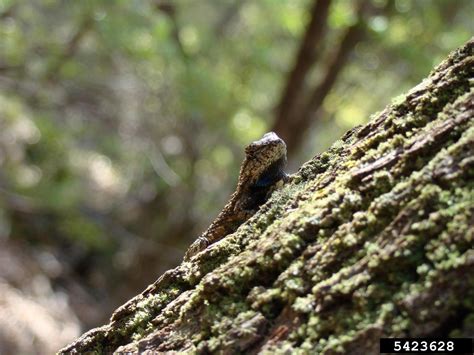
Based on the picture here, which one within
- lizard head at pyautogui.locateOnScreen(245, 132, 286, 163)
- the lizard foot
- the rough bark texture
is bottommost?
the rough bark texture

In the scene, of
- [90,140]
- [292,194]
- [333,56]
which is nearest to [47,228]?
[90,140]

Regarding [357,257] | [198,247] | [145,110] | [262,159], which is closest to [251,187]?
[262,159]

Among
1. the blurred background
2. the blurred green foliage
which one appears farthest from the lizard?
the blurred green foliage

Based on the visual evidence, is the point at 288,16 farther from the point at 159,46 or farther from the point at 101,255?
the point at 101,255

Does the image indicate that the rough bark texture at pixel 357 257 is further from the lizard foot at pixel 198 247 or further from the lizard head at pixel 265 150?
the lizard head at pixel 265 150

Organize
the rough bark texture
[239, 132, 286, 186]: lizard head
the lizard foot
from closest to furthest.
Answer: the rough bark texture, the lizard foot, [239, 132, 286, 186]: lizard head

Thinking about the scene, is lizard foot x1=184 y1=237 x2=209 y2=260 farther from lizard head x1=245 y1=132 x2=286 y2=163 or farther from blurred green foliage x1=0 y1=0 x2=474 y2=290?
blurred green foliage x1=0 y1=0 x2=474 y2=290

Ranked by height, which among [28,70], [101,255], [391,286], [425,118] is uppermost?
[28,70]
